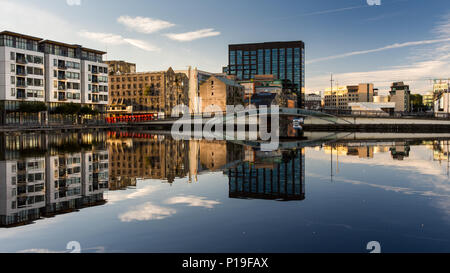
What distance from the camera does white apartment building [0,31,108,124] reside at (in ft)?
243

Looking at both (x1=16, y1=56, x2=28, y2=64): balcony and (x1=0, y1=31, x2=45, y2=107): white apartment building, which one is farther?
(x1=16, y1=56, x2=28, y2=64): balcony

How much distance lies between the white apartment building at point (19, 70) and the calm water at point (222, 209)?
197 feet

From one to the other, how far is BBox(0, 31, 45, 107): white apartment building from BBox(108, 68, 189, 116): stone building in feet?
147

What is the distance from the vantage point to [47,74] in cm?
8394

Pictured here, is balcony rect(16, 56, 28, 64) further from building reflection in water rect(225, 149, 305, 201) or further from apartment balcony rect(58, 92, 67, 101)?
building reflection in water rect(225, 149, 305, 201)

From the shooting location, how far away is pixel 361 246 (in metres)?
8.71

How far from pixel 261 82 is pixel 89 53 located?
106513mm

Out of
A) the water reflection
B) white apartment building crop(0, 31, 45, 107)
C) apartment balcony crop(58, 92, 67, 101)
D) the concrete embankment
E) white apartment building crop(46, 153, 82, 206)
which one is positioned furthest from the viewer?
apartment balcony crop(58, 92, 67, 101)

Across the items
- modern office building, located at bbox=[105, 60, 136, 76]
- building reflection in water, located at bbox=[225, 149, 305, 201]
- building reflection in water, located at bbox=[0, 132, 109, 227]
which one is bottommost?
building reflection in water, located at bbox=[225, 149, 305, 201]

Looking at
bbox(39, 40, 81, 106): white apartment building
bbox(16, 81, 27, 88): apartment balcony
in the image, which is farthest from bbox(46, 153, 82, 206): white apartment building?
bbox(39, 40, 81, 106): white apartment building

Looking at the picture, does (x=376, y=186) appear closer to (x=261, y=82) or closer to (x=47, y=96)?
(x=47, y=96)

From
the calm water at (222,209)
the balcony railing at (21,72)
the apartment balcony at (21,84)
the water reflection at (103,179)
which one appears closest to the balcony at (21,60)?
the balcony railing at (21,72)

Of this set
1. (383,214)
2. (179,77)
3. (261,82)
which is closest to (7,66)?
(179,77)

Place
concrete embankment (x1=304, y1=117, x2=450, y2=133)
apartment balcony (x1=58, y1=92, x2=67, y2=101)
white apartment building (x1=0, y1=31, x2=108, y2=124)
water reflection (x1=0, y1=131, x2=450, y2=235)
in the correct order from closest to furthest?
water reflection (x1=0, y1=131, x2=450, y2=235) < white apartment building (x1=0, y1=31, x2=108, y2=124) < concrete embankment (x1=304, y1=117, x2=450, y2=133) < apartment balcony (x1=58, y1=92, x2=67, y2=101)
